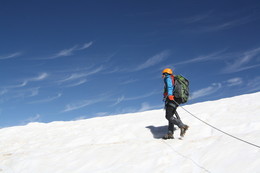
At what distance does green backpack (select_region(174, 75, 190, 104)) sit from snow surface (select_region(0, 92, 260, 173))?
149 cm

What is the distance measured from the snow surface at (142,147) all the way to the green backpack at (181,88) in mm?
1487

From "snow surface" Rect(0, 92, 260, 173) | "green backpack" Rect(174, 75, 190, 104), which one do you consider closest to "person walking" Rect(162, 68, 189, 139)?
"green backpack" Rect(174, 75, 190, 104)

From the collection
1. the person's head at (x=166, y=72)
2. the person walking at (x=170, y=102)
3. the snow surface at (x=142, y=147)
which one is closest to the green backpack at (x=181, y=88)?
the person walking at (x=170, y=102)

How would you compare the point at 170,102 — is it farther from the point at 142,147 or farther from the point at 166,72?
the point at 142,147

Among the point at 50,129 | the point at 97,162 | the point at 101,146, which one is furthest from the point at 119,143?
the point at 50,129

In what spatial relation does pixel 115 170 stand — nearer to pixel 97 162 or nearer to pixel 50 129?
pixel 97 162

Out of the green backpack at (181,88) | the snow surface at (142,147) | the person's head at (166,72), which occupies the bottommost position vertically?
the snow surface at (142,147)

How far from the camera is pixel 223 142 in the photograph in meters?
8.20

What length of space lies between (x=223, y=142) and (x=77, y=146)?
19.8ft

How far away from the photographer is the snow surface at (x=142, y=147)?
282 inches

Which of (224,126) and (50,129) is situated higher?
(50,129)

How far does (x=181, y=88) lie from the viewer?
31.6 ft

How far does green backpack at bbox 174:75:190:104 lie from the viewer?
31.4ft

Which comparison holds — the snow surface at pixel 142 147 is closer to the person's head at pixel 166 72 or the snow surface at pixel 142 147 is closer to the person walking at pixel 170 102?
the person walking at pixel 170 102
